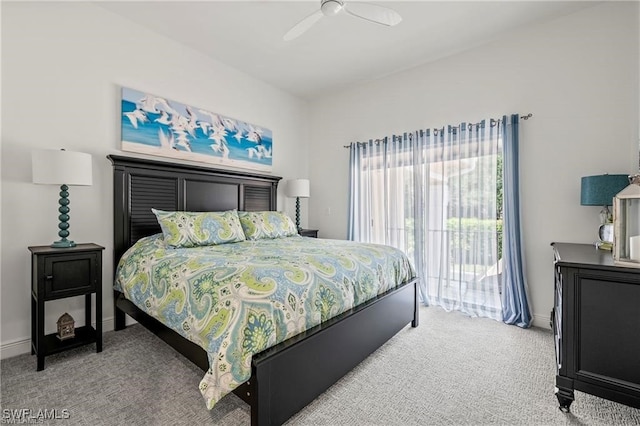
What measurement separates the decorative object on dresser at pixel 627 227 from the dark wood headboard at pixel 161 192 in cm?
357

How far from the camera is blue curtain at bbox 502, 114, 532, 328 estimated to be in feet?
9.74

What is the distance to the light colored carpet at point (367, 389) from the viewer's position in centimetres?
163

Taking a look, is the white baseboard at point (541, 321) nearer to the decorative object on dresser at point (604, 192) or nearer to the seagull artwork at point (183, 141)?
the decorative object on dresser at point (604, 192)

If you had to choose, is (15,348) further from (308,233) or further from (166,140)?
(308,233)

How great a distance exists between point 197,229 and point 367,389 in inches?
77.9

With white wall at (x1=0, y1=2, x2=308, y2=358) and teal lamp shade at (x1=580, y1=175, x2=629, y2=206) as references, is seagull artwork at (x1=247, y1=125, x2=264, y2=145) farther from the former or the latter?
teal lamp shade at (x1=580, y1=175, x2=629, y2=206)

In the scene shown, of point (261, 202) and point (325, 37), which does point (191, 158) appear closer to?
point (261, 202)

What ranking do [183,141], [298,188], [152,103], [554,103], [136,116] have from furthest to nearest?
[298,188]
[183,141]
[152,103]
[136,116]
[554,103]

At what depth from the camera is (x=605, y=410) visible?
5.58 feet

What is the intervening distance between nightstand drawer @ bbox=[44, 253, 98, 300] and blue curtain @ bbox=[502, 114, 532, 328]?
12.6 ft

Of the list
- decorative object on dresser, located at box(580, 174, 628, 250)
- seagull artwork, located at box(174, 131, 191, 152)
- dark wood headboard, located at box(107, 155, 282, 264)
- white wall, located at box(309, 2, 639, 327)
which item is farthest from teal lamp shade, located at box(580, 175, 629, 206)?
seagull artwork, located at box(174, 131, 191, 152)

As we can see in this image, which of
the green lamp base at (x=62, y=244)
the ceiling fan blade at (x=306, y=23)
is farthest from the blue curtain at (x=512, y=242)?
the green lamp base at (x=62, y=244)

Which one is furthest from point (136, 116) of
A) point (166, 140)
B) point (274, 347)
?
point (274, 347)

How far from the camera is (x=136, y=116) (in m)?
3.00
